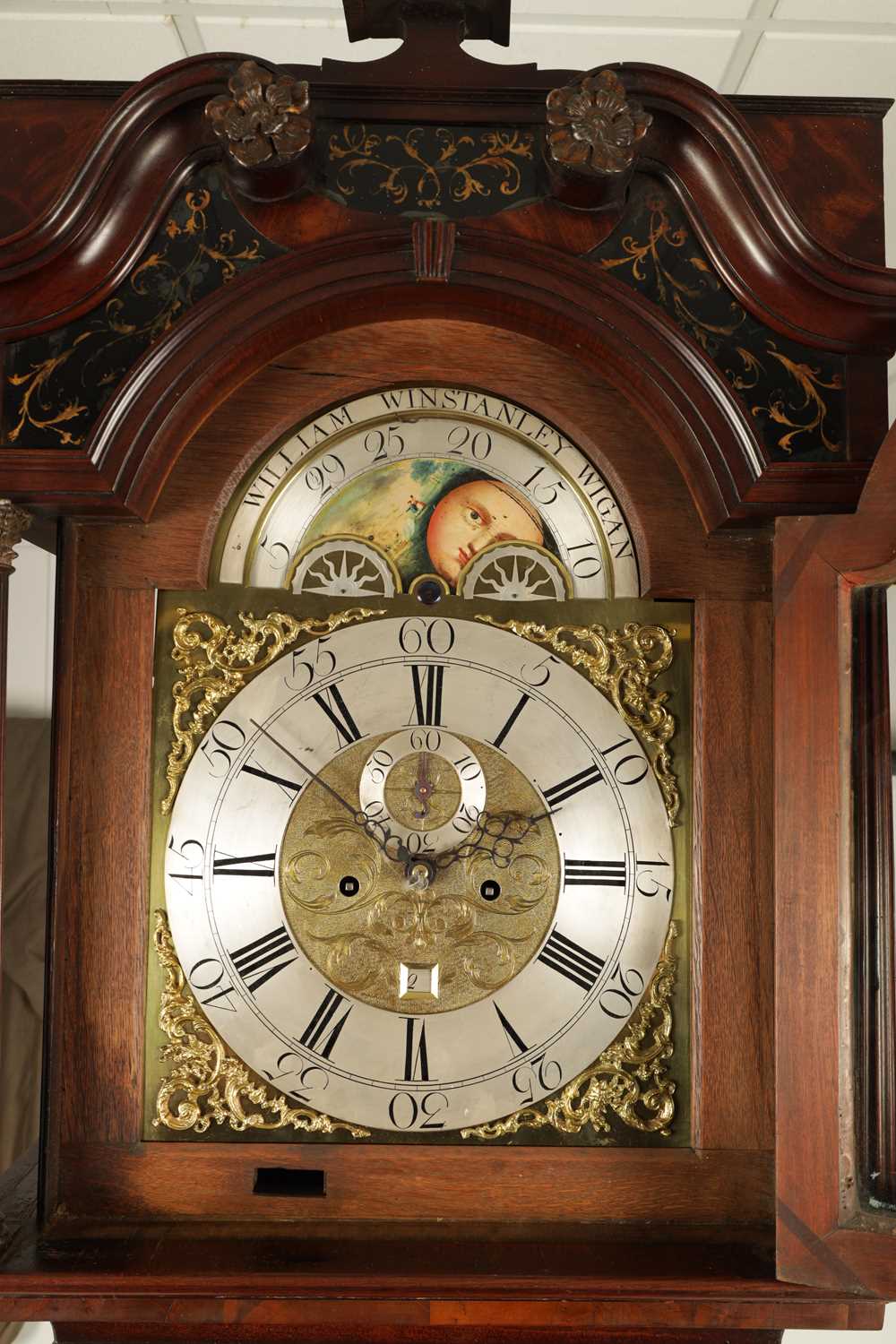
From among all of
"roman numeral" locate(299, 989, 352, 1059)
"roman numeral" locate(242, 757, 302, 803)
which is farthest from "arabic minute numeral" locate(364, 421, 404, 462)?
"roman numeral" locate(299, 989, 352, 1059)

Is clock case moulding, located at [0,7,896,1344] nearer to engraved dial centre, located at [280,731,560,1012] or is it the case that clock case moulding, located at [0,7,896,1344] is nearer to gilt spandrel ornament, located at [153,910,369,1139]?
gilt spandrel ornament, located at [153,910,369,1139]

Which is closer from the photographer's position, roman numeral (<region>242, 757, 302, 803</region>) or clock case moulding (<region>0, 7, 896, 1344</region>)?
clock case moulding (<region>0, 7, 896, 1344</region>)

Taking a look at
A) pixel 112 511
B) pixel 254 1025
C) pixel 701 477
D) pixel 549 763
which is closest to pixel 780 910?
pixel 549 763

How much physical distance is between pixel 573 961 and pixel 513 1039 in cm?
11

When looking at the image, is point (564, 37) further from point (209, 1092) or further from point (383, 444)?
point (209, 1092)

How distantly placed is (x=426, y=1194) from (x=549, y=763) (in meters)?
0.50

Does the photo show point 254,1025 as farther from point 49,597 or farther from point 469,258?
point 49,597

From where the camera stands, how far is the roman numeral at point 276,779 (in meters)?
1.48

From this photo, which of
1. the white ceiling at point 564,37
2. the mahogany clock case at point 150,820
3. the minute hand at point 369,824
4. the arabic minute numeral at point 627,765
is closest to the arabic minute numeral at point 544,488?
the mahogany clock case at point 150,820

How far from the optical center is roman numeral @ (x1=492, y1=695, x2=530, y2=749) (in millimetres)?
1491

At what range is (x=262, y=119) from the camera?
52.2 inches

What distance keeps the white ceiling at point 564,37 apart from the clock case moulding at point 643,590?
636mm

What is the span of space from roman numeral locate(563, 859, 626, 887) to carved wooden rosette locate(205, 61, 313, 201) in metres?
0.83

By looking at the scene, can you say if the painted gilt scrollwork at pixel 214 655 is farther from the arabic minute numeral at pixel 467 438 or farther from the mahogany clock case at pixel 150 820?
the arabic minute numeral at pixel 467 438
